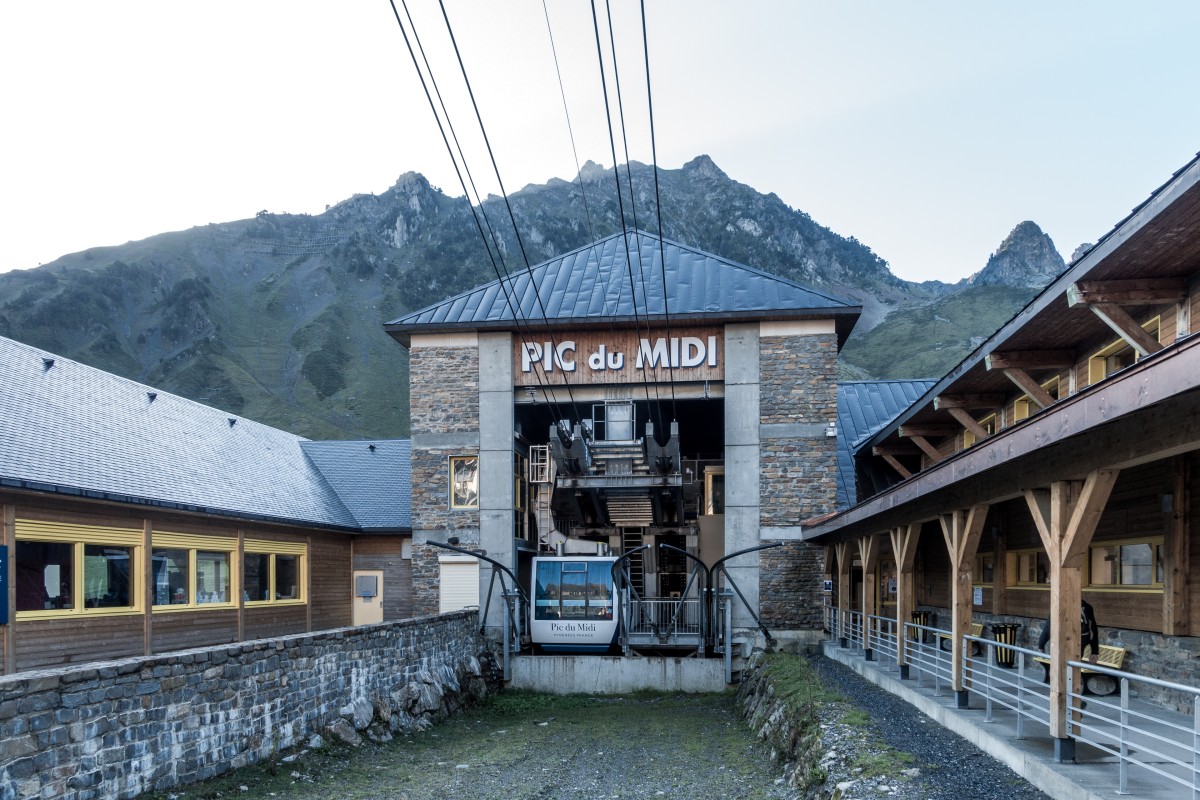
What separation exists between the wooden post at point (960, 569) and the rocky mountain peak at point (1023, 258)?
126 meters

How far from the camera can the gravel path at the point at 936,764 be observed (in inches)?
302

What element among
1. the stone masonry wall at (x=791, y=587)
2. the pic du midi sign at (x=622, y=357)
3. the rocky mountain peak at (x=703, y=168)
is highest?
the rocky mountain peak at (x=703, y=168)

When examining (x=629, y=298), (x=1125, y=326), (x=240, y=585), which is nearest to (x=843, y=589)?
(x=629, y=298)

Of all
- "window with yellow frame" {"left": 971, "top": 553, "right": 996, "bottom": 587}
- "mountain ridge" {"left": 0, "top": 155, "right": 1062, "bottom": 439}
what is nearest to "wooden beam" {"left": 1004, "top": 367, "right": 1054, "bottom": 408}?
"window with yellow frame" {"left": 971, "top": 553, "right": 996, "bottom": 587}

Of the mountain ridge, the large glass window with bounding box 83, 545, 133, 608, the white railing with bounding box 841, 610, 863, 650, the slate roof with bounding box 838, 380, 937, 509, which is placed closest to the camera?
the large glass window with bounding box 83, 545, 133, 608

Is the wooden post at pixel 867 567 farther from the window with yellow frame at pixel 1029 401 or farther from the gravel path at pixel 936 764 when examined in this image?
the gravel path at pixel 936 764

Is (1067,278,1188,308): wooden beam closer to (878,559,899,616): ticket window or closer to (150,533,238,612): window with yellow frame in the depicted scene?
(150,533,238,612): window with yellow frame

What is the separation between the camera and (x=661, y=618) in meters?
24.1

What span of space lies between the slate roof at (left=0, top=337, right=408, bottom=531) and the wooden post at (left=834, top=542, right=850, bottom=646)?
12.4 m

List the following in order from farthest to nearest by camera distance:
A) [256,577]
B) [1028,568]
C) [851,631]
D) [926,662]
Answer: [256,577] → [851,631] → [1028,568] → [926,662]

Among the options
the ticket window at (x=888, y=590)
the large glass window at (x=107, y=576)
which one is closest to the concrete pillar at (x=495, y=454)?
the large glass window at (x=107, y=576)

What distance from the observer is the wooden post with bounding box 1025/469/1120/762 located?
302 inches

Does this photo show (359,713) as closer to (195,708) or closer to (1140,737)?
(195,708)

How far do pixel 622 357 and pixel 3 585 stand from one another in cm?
1368
